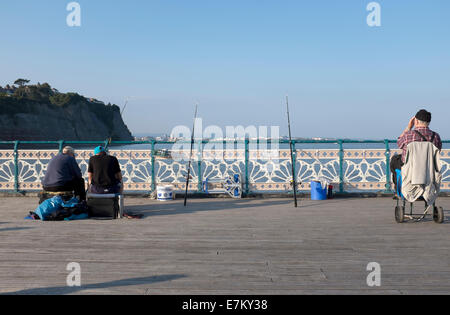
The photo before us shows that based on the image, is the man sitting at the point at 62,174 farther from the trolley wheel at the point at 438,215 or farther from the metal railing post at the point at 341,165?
the trolley wheel at the point at 438,215

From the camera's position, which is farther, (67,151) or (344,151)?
(344,151)

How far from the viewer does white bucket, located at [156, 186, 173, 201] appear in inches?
327

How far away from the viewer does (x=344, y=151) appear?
8828 mm

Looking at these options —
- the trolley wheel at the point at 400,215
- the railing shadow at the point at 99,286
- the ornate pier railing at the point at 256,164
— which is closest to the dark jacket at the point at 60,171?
the ornate pier railing at the point at 256,164

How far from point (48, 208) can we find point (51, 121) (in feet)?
225

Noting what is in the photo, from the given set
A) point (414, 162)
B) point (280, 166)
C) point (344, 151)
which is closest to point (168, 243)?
point (414, 162)

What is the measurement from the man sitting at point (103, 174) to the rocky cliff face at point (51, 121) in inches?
Result: 1501

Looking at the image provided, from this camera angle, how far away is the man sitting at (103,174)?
20.6ft

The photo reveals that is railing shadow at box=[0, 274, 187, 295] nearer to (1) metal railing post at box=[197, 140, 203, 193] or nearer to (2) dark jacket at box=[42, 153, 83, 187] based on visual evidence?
(2) dark jacket at box=[42, 153, 83, 187]

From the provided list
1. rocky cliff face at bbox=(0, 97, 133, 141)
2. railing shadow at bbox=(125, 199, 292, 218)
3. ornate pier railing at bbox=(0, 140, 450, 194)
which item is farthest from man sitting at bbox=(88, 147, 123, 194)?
rocky cliff face at bbox=(0, 97, 133, 141)

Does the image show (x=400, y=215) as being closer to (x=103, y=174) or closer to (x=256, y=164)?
(x=256, y=164)

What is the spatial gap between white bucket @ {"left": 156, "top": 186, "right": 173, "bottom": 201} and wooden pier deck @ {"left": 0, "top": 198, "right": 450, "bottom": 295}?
156cm
